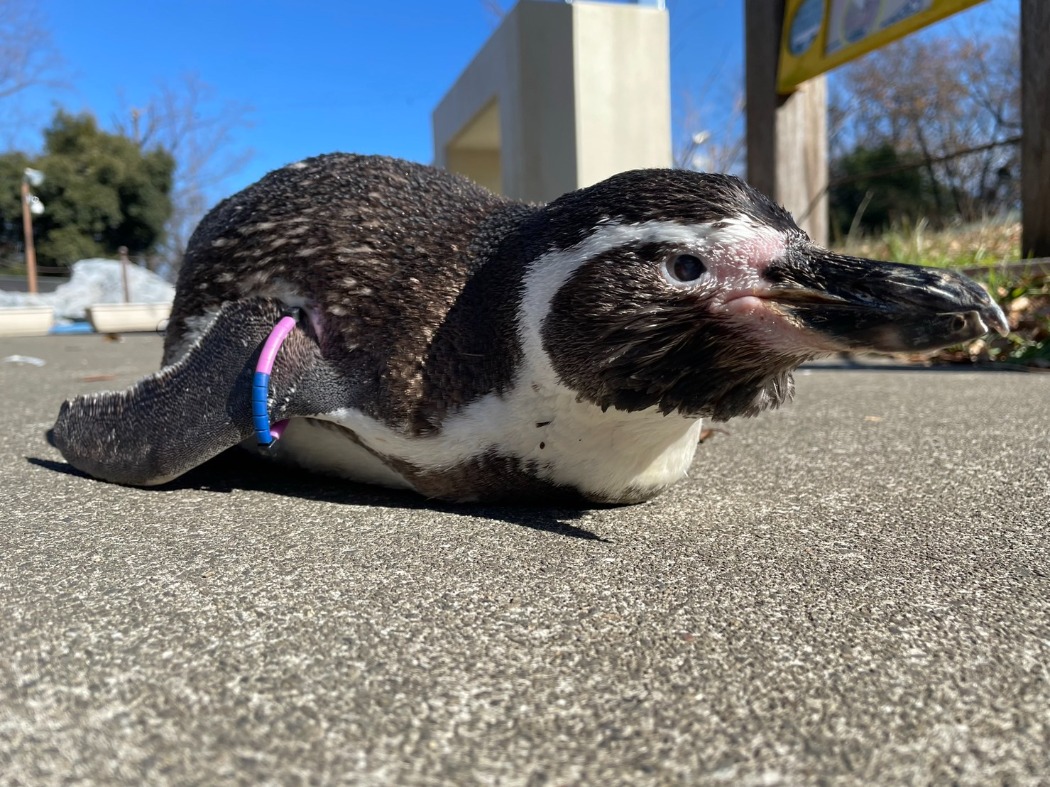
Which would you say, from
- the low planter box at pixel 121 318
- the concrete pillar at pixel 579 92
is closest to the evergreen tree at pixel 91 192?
the low planter box at pixel 121 318

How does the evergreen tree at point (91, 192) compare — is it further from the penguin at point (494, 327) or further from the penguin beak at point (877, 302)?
the penguin beak at point (877, 302)

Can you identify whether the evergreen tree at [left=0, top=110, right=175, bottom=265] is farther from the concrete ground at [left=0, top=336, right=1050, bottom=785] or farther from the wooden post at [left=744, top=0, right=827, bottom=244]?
the concrete ground at [left=0, top=336, right=1050, bottom=785]

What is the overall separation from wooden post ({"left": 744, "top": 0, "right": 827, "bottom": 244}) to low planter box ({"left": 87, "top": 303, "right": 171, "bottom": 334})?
810 cm

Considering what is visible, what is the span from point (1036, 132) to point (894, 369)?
4.87 ft

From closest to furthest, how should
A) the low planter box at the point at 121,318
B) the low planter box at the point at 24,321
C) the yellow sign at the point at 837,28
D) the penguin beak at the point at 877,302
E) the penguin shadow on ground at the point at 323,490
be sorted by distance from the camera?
the penguin beak at the point at 877,302
the penguin shadow on ground at the point at 323,490
the yellow sign at the point at 837,28
the low planter box at the point at 24,321
the low planter box at the point at 121,318

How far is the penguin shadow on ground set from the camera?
4.62ft

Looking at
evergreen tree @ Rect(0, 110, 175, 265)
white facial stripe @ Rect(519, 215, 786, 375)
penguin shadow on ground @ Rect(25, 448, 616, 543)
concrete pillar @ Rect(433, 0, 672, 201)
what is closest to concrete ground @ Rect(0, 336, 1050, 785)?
penguin shadow on ground @ Rect(25, 448, 616, 543)

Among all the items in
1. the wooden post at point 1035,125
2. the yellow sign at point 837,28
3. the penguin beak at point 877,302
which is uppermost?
the yellow sign at point 837,28

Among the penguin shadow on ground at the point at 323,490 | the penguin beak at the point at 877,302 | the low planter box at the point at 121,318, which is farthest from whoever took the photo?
the low planter box at the point at 121,318

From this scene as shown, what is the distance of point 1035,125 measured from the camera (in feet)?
13.1

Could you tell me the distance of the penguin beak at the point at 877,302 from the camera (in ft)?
3.52

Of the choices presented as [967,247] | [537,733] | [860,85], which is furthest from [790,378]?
[860,85]

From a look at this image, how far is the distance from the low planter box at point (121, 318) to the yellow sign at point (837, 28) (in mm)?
8386

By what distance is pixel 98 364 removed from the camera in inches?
205
